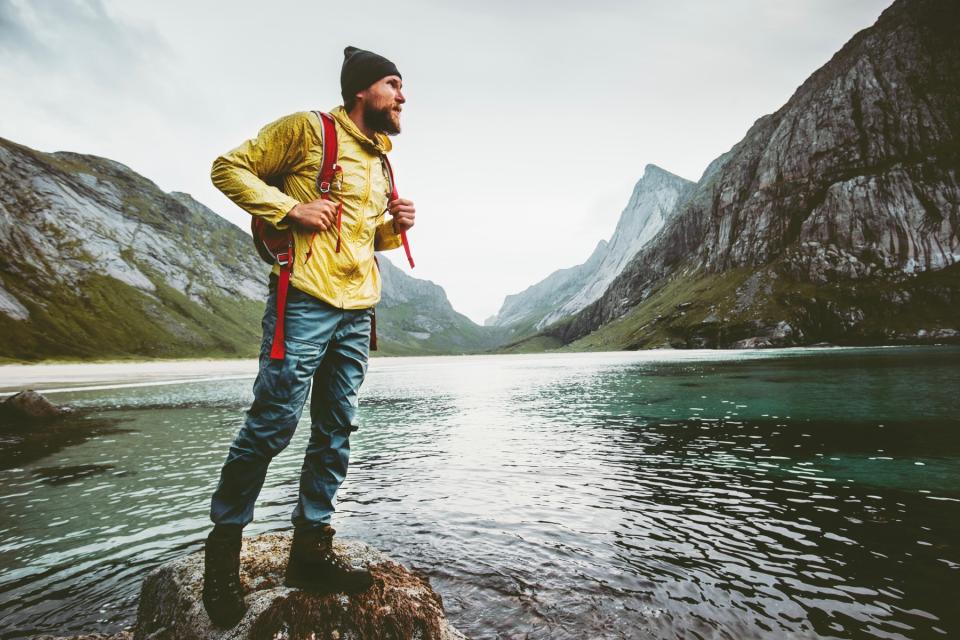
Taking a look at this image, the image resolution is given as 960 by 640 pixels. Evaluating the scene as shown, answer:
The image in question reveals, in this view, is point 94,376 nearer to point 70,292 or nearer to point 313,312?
point 313,312

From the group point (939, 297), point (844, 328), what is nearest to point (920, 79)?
point (939, 297)

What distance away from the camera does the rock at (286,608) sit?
404cm

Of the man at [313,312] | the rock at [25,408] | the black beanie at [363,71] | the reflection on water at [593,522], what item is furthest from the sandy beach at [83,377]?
the black beanie at [363,71]

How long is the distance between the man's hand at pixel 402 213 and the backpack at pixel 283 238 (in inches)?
33.2

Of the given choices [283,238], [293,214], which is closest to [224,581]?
[283,238]

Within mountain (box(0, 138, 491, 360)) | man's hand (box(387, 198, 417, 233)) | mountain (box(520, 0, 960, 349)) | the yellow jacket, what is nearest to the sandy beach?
mountain (box(0, 138, 491, 360))

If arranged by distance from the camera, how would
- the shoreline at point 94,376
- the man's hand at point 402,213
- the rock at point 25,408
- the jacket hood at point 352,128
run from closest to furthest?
1. the jacket hood at point 352,128
2. the man's hand at point 402,213
3. the rock at point 25,408
4. the shoreline at point 94,376

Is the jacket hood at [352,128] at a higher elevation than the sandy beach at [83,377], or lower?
higher

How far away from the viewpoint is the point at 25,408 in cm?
2516

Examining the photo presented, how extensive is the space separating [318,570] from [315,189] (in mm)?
3678

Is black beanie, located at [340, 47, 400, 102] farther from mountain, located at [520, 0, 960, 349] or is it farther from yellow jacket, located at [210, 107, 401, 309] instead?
mountain, located at [520, 0, 960, 349]

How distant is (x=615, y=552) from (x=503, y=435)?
1302 centimetres

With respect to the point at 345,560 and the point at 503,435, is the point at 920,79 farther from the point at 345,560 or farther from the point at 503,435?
the point at 345,560

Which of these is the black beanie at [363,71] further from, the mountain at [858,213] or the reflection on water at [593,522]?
the mountain at [858,213]
